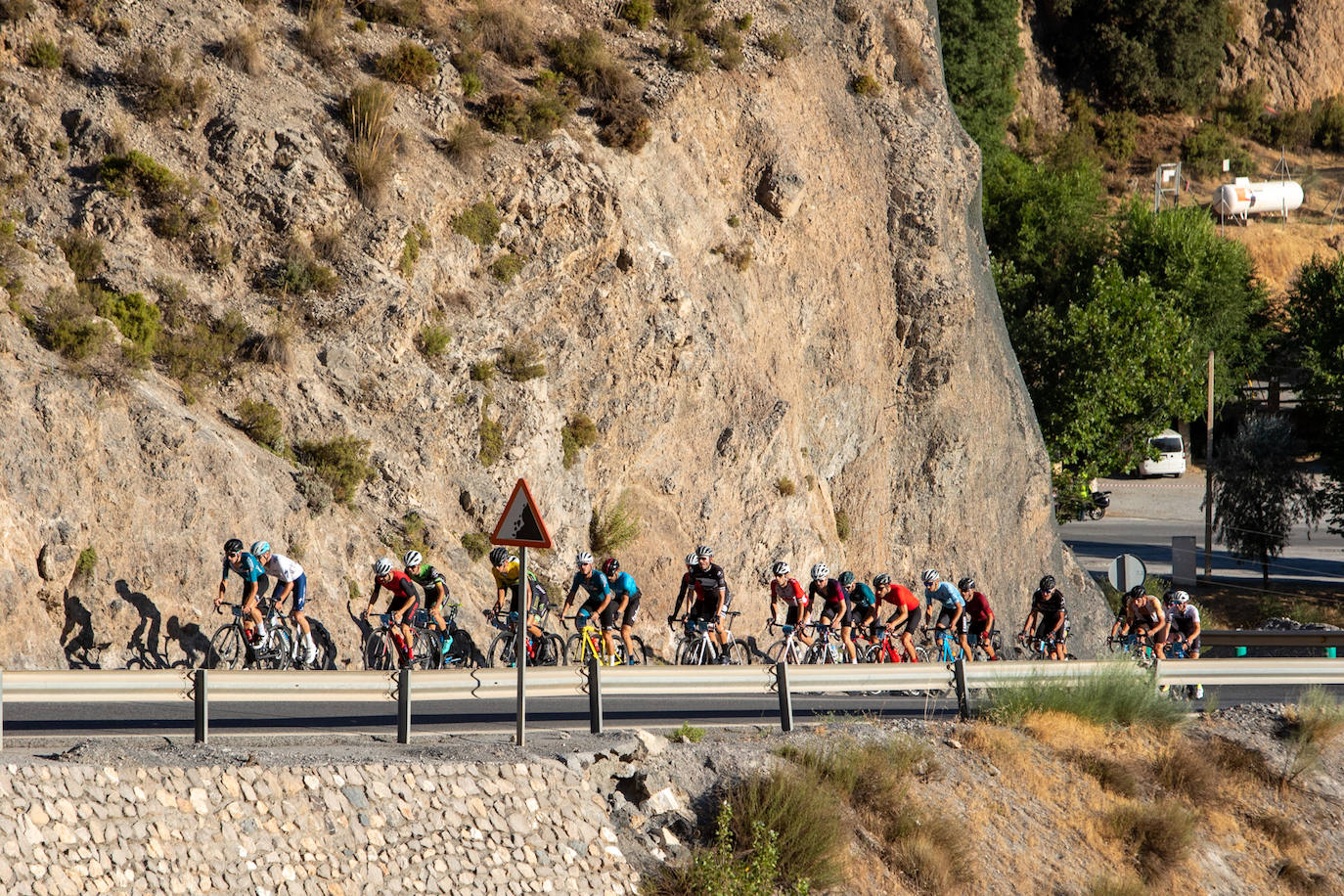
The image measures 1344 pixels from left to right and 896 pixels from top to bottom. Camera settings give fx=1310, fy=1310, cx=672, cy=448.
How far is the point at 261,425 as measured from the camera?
18.1 m

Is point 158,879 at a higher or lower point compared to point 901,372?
lower

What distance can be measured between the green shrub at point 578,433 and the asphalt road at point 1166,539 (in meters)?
24.5

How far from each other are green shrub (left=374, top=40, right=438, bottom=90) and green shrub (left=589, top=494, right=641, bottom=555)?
25.8ft

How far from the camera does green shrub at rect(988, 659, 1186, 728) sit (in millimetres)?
14062

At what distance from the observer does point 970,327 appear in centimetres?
2853

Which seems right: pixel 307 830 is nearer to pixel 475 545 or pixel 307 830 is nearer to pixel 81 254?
pixel 475 545

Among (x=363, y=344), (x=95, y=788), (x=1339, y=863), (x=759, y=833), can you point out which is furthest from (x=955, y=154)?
(x=95, y=788)

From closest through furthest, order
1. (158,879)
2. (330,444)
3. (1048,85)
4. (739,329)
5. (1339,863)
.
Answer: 1. (158,879)
2. (1339,863)
3. (330,444)
4. (739,329)
5. (1048,85)

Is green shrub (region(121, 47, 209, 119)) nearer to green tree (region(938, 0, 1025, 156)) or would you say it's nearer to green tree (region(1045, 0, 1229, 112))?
green tree (region(938, 0, 1025, 156))

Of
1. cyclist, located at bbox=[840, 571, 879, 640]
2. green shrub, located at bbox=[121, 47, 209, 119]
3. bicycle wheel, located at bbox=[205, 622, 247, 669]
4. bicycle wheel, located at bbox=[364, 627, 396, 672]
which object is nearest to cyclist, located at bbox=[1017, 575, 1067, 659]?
cyclist, located at bbox=[840, 571, 879, 640]

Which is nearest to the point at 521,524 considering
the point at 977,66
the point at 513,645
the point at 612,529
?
the point at 513,645

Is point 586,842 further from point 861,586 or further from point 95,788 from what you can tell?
point 861,586

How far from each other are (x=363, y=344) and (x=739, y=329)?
296 inches

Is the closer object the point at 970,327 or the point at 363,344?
the point at 363,344
